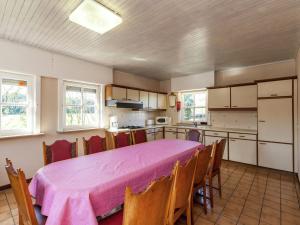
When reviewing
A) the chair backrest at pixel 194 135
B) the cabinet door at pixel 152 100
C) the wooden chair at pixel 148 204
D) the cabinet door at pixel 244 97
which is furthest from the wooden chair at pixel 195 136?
the wooden chair at pixel 148 204

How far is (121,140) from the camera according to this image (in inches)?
117

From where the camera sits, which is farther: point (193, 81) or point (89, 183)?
point (193, 81)

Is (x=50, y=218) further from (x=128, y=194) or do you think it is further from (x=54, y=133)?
(x=54, y=133)

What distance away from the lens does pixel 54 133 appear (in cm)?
334

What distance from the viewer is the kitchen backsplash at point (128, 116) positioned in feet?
14.4

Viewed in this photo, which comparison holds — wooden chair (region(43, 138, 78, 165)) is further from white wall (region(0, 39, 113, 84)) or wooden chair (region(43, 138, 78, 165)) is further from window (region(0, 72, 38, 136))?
white wall (region(0, 39, 113, 84))

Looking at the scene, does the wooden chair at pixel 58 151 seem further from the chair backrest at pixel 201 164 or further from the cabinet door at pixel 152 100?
the cabinet door at pixel 152 100

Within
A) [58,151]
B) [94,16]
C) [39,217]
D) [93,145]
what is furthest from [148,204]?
[94,16]

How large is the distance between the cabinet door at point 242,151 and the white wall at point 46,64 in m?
3.50

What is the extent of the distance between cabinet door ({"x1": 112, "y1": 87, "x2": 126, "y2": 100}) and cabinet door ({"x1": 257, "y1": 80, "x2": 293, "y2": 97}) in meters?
3.17

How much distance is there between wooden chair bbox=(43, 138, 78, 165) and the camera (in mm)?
2039

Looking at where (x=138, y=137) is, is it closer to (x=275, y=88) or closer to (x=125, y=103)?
(x=125, y=103)

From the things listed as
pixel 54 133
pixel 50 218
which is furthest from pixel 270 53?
pixel 54 133

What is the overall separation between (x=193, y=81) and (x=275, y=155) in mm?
2837
